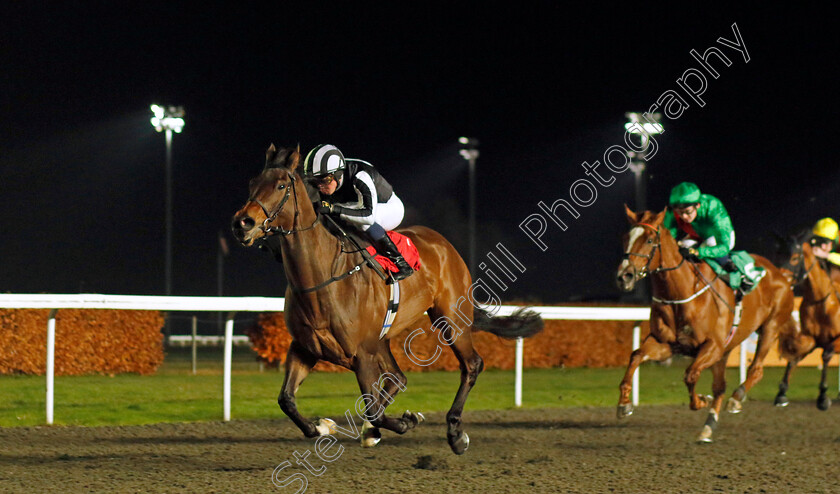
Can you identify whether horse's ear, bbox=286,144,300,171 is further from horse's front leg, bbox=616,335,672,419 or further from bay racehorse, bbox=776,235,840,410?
bay racehorse, bbox=776,235,840,410

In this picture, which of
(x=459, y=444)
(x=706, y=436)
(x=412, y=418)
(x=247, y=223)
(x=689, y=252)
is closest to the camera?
(x=247, y=223)

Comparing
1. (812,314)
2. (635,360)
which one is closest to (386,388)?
(635,360)

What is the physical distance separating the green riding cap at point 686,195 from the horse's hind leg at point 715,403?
137cm

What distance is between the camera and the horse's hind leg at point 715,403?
6.65 meters

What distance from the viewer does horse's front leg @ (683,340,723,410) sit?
6652mm

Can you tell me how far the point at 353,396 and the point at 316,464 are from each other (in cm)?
410

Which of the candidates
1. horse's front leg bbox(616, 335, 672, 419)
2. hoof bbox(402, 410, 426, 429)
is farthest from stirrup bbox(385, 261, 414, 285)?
horse's front leg bbox(616, 335, 672, 419)

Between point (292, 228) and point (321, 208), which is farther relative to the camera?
point (321, 208)

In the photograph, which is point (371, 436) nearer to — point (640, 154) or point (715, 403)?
point (715, 403)

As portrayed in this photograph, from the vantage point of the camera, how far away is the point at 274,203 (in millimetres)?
4227

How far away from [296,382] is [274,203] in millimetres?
1123

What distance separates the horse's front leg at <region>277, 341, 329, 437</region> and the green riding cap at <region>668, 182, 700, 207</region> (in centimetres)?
380

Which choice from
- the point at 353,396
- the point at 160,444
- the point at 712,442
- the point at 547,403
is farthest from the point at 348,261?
the point at 547,403

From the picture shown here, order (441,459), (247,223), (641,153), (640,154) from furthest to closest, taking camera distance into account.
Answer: (640,154) < (641,153) < (441,459) < (247,223)
